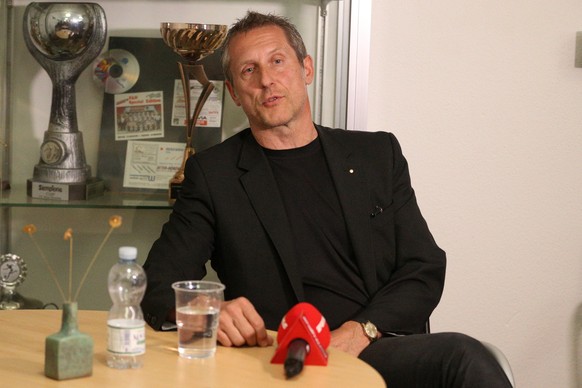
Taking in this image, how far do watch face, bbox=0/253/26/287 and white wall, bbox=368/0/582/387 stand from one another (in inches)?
47.7

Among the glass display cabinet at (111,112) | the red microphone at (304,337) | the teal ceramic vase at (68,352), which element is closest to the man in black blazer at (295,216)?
the glass display cabinet at (111,112)

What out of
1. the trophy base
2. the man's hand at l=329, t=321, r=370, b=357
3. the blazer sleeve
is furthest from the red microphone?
the trophy base

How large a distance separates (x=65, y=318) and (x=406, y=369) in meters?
0.88

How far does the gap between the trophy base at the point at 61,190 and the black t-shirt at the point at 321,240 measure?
0.66 metres

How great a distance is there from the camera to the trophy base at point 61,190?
2.96m

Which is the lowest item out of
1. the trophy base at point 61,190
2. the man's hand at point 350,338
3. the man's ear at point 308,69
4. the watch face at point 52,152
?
the man's hand at point 350,338

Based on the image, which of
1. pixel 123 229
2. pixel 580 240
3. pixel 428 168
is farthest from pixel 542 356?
pixel 123 229

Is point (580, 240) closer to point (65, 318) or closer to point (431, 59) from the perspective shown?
point (431, 59)

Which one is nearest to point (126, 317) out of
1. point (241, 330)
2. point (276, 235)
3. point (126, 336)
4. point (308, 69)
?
point (126, 336)

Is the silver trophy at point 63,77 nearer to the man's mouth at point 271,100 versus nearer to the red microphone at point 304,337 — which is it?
the man's mouth at point 271,100

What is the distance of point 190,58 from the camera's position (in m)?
2.96

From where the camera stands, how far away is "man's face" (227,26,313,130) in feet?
8.71

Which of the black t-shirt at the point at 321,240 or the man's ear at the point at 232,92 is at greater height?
the man's ear at the point at 232,92

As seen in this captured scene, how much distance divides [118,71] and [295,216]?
861mm
